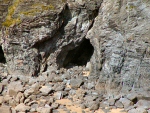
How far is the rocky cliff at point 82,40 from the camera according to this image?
10.8 meters

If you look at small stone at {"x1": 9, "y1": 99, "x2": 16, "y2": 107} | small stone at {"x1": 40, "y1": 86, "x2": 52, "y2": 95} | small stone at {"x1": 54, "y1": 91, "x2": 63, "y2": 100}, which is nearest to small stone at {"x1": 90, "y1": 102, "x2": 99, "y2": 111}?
small stone at {"x1": 54, "y1": 91, "x2": 63, "y2": 100}

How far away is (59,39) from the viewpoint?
13312 millimetres

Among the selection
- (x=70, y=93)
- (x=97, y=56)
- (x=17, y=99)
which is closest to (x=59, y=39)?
(x=97, y=56)

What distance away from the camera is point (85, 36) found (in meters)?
13.7

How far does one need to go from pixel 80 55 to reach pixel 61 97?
513 cm

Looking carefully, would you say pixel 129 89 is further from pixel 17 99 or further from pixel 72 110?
pixel 17 99

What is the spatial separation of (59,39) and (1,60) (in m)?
4.53

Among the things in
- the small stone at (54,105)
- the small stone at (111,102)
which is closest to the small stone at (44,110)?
the small stone at (54,105)

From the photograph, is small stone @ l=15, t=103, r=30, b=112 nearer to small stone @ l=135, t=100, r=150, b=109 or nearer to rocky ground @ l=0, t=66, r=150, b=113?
rocky ground @ l=0, t=66, r=150, b=113

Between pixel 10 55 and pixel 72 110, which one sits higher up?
pixel 10 55

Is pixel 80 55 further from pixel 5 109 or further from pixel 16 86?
pixel 5 109

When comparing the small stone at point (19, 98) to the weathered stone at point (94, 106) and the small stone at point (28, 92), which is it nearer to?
the small stone at point (28, 92)

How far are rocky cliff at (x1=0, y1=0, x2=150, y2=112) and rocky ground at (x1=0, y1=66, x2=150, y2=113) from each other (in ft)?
1.05

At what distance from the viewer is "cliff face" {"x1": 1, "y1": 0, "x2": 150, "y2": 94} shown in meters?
10.7
